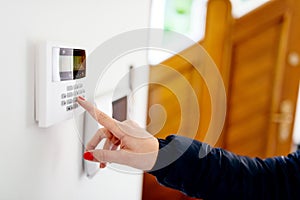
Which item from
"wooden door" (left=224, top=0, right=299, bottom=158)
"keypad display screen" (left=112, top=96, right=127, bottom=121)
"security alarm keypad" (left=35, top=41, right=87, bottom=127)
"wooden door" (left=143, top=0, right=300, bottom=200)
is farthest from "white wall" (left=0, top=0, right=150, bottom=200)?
"wooden door" (left=224, top=0, right=299, bottom=158)

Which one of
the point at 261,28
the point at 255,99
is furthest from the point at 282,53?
the point at 255,99

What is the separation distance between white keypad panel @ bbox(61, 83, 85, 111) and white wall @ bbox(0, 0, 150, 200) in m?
0.04

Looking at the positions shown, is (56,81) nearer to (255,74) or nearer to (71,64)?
(71,64)

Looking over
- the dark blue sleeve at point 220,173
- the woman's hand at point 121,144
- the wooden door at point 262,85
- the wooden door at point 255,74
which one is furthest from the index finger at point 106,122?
the wooden door at point 262,85

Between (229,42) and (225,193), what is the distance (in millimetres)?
937

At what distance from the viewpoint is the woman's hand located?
42cm

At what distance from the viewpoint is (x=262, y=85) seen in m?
1.40

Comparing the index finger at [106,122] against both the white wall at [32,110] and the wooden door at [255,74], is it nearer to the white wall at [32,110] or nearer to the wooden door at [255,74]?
the white wall at [32,110]

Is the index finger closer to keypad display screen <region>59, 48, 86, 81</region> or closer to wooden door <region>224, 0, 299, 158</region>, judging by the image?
keypad display screen <region>59, 48, 86, 81</region>

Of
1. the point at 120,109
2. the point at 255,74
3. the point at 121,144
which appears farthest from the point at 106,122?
the point at 255,74

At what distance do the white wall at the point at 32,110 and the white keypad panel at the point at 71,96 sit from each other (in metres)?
0.04

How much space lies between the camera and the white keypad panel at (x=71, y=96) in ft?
1.21

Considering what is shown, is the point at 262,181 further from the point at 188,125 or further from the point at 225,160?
the point at 188,125

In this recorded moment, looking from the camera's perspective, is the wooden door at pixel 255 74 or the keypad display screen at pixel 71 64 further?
the wooden door at pixel 255 74
